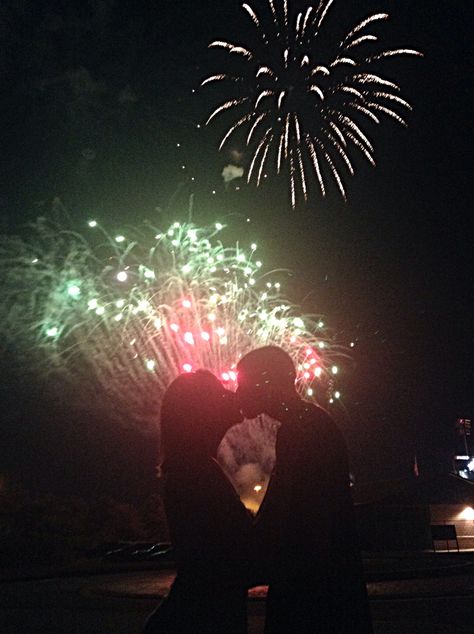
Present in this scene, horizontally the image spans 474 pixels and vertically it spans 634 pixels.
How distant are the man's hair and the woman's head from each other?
0.87 feet

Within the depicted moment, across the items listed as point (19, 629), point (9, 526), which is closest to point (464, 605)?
point (19, 629)

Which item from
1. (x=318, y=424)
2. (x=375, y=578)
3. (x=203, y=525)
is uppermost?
(x=318, y=424)

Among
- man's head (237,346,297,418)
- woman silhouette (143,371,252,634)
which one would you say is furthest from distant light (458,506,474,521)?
man's head (237,346,297,418)

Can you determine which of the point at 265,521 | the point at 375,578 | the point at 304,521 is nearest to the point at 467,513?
the point at 375,578

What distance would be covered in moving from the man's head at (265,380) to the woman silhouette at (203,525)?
189 millimetres

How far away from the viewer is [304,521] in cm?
254

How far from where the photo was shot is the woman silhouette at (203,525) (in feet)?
8.98

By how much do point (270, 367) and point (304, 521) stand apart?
83 centimetres

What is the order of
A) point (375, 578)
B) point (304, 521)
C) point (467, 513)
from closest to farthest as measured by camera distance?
1. point (304, 521)
2. point (375, 578)
3. point (467, 513)

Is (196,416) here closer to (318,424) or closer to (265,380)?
(265,380)

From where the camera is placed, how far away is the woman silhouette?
108 inches

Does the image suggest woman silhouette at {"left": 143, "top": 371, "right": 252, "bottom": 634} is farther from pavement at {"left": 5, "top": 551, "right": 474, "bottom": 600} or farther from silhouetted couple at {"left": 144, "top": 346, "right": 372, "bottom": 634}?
pavement at {"left": 5, "top": 551, "right": 474, "bottom": 600}

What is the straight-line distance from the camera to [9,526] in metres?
25.1

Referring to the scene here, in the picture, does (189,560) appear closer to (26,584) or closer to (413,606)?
(413,606)
